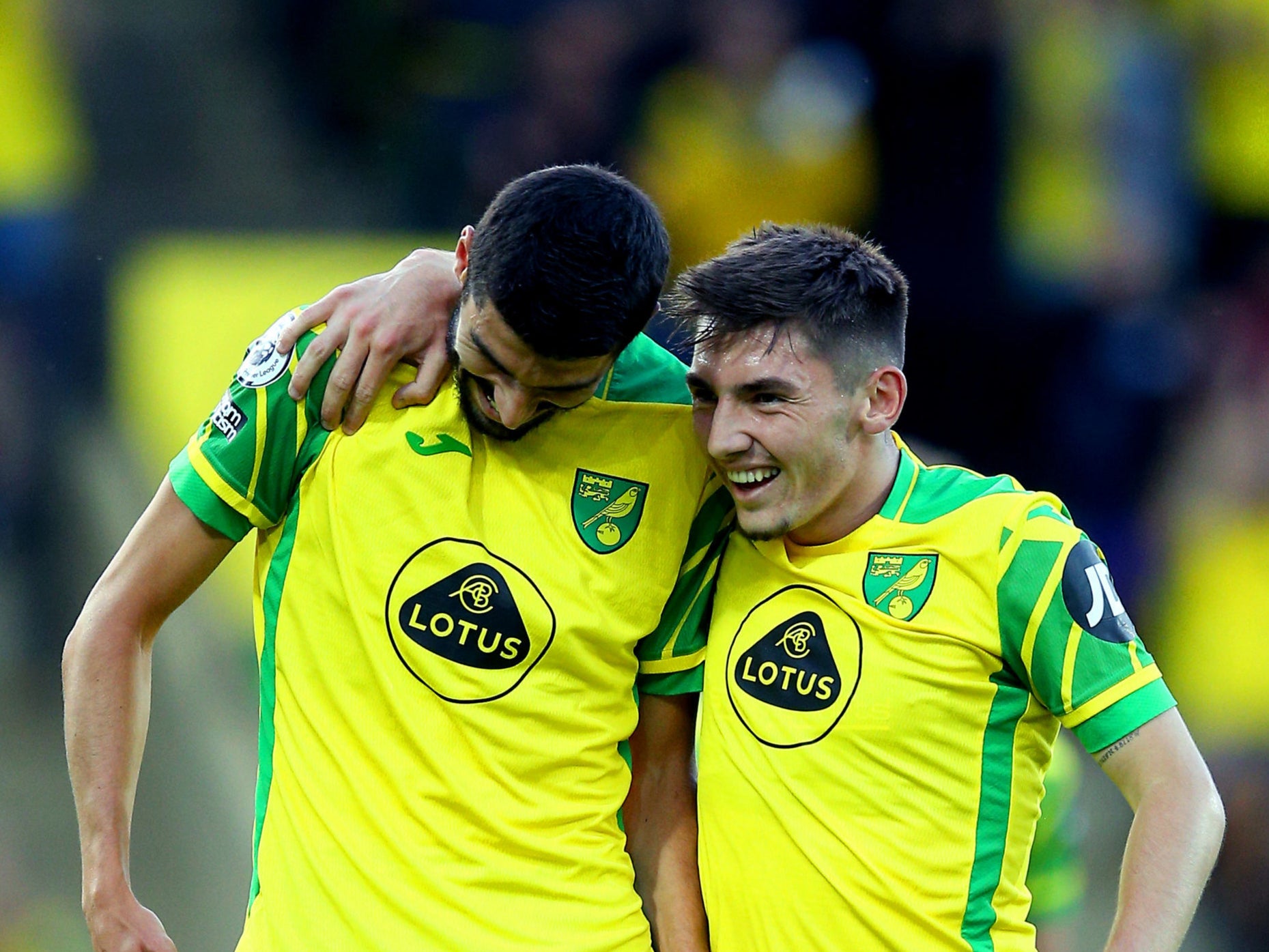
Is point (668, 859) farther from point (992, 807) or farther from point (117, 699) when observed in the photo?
point (117, 699)

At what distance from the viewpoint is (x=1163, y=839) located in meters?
2.24

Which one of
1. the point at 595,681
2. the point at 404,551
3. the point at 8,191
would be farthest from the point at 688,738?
the point at 8,191

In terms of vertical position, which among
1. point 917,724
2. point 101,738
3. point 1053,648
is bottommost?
point 101,738

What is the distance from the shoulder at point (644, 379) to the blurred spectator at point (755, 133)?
4.34m

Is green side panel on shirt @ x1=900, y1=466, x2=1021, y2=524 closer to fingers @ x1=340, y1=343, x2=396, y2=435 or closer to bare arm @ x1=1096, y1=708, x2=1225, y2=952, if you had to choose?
bare arm @ x1=1096, y1=708, x2=1225, y2=952

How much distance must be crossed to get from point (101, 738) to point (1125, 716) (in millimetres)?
1541

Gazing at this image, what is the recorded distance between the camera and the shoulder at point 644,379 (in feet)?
8.38

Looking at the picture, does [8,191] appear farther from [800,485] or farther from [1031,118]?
[800,485]

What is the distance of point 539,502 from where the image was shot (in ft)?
7.99

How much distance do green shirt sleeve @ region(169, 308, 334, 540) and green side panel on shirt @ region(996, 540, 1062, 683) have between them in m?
1.09

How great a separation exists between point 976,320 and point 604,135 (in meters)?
1.86

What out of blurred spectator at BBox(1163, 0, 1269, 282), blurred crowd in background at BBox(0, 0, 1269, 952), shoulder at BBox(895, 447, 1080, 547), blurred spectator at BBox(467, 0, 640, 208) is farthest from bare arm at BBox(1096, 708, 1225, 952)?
blurred spectator at BBox(1163, 0, 1269, 282)

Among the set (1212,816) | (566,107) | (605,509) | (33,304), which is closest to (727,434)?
(605,509)

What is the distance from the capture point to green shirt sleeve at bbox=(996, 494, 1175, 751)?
2.30m
